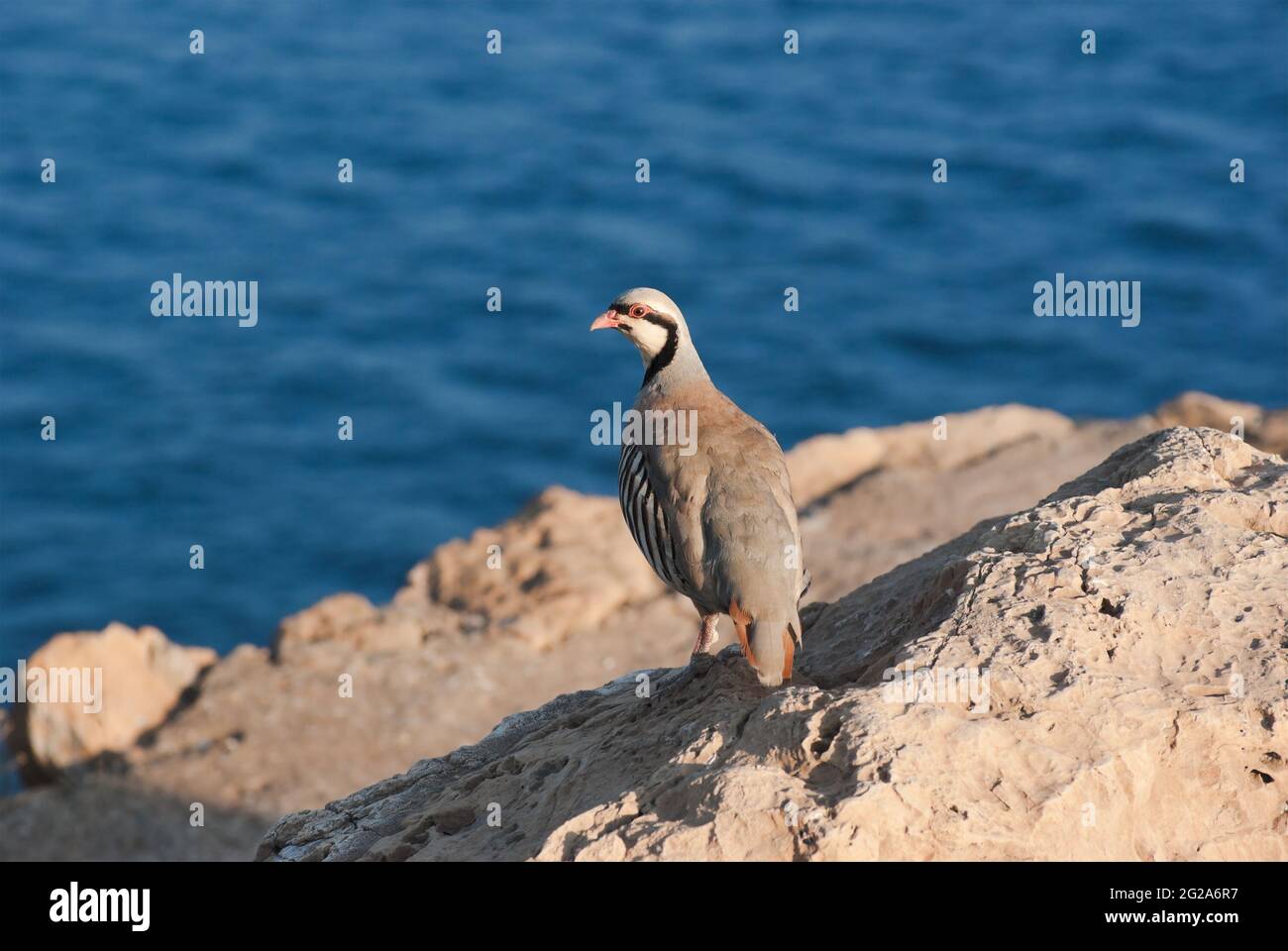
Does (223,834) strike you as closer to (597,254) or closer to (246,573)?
(246,573)

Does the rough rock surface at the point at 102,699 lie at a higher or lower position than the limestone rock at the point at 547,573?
lower

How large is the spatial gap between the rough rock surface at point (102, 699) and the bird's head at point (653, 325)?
656 cm

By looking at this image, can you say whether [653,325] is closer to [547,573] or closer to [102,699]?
[547,573]

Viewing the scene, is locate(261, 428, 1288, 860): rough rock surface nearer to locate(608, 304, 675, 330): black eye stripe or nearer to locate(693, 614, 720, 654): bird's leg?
locate(693, 614, 720, 654): bird's leg

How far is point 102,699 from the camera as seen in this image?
13.0m

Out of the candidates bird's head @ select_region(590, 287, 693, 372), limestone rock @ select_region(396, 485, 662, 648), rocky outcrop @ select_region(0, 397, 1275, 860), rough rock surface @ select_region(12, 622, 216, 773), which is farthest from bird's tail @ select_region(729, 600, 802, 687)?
rough rock surface @ select_region(12, 622, 216, 773)

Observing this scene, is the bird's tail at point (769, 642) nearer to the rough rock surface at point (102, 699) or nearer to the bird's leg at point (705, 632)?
the bird's leg at point (705, 632)

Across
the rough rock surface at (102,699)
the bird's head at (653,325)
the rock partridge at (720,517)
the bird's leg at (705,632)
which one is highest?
the bird's head at (653,325)

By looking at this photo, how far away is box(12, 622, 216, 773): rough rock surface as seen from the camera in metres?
12.8

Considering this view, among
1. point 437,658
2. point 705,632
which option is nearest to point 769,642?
point 705,632

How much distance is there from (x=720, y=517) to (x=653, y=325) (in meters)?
1.68

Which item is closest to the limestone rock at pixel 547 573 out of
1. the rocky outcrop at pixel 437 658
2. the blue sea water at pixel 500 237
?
the rocky outcrop at pixel 437 658

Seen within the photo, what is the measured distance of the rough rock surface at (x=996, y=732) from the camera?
5.19 m

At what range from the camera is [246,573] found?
19.8m
